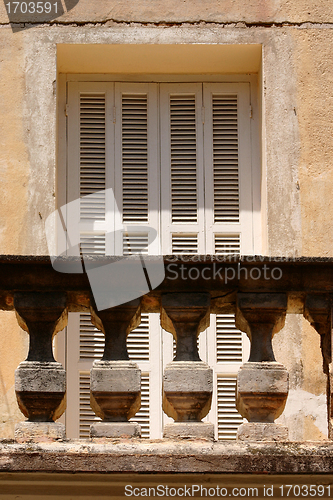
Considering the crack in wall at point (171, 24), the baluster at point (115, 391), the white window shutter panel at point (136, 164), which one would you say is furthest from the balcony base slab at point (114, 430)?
the crack in wall at point (171, 24)

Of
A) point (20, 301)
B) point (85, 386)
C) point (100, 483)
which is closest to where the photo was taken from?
point (100, 483)

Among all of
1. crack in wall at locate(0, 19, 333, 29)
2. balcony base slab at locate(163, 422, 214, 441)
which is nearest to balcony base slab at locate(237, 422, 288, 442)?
balcony base slab at locate(163, 422, 214, 441)

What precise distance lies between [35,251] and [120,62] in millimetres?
1755

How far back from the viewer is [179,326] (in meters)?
3.55

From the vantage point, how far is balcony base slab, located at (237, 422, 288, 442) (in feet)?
11.2

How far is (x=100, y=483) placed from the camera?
127 inches

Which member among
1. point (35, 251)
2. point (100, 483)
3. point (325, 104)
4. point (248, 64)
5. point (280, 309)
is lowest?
point (100, 483)

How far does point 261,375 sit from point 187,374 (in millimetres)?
331

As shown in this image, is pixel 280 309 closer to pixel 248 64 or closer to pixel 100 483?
A: pixel 100 483

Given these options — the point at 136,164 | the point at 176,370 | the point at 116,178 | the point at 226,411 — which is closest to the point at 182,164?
the point at 136,164

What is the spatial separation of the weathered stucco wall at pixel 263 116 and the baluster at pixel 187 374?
2.23 metres

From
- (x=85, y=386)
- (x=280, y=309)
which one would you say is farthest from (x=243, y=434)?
(x=85, y=386)

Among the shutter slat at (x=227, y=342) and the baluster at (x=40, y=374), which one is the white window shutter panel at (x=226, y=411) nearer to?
the shutter slat at (x=227, y=342)

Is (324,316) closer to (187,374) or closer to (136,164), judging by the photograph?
(187,374)
